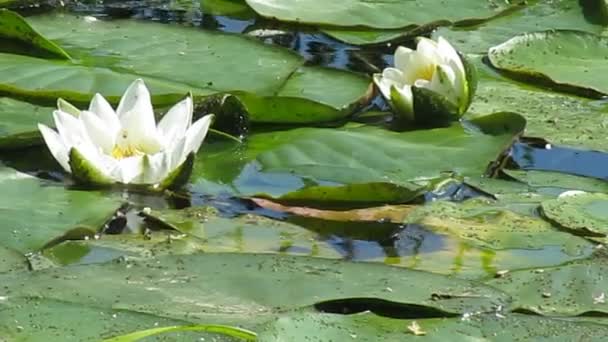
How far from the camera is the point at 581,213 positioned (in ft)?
6.24

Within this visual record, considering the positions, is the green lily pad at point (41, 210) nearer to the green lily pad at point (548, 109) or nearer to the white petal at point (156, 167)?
the white petal at point (156, 167)

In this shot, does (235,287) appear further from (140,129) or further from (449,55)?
(449,55)

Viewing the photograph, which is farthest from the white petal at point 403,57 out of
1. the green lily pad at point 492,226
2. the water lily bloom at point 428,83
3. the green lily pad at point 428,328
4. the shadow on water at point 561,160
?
the green lily pad at point 428,328

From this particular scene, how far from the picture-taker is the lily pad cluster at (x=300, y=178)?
146 centimetres

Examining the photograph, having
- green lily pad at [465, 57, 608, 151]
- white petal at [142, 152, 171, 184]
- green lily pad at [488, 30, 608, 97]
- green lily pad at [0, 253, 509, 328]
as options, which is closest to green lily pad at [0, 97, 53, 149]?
white petal at [142, 152, 171, 184]

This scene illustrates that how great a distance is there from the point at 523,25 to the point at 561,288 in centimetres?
152

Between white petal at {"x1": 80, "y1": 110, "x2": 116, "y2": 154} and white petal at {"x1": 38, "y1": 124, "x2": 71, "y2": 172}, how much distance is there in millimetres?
45

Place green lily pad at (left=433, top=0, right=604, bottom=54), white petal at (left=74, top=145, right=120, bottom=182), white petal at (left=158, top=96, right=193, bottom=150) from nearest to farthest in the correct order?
white petal at (left=74, top=145, right=120, bottom=182) < white petal at (left=158, top=96, right=193, bottom=150) < green lily pad at (left=433, top=0, right=604, bottom=54)

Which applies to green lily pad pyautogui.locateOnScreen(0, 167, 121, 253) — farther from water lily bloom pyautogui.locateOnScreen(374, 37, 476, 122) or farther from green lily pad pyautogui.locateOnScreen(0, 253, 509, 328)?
water lily bloom pyautogui.locateOnScreen(374, 37, 476, 122)

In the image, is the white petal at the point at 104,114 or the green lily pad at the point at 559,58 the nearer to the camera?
the white petal at the point at 104,114

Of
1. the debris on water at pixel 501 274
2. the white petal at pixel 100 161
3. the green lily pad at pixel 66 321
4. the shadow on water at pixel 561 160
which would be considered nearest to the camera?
the green lily pad at pixel 66 321

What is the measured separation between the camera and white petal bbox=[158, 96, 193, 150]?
203 centimetres

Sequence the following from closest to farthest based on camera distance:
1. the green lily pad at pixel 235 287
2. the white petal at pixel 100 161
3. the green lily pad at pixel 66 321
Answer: the green lily pad at pixel 66 321
the green lily pad at pixel 235 287
the white petal at pixel 100 161

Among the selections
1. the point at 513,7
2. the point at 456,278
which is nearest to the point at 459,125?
the point at 456,278
